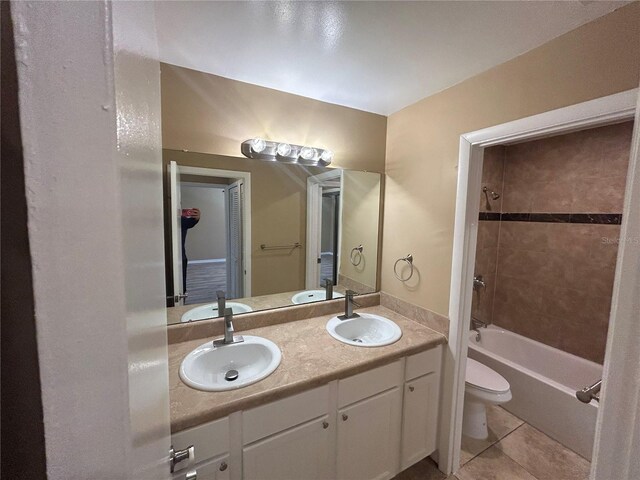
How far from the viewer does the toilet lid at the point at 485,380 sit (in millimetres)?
1768

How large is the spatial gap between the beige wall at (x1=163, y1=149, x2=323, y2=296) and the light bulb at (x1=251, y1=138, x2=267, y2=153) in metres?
0.08

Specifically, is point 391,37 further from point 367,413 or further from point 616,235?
point 616,235

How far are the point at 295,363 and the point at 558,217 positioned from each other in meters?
2.63

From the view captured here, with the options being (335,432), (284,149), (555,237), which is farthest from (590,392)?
(555,237)

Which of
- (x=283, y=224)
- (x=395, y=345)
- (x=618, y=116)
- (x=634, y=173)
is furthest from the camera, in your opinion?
(x=283, y=224)

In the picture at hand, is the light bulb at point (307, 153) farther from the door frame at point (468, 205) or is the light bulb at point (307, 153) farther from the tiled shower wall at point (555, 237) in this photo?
the tiled shower wall at point (555, 237)

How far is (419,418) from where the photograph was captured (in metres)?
1.56

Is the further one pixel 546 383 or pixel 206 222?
pixel 546 383

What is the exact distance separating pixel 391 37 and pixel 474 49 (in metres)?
0.41

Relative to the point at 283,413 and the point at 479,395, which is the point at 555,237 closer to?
the point at 479,395

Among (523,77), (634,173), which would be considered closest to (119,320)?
(634,173)

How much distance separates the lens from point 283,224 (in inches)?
Result: 68.8

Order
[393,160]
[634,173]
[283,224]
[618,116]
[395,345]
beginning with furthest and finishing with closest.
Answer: [393,160], [283,224], [395,345], [618,116], [634,173]

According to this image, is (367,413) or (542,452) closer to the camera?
(367,413)
